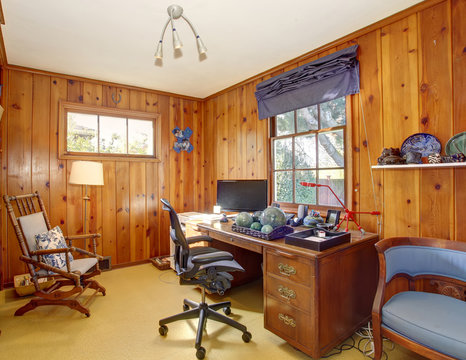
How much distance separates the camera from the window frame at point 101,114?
3227mm

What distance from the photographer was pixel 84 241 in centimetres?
331

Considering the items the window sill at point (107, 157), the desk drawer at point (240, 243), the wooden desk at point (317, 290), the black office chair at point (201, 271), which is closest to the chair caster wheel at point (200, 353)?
the black office chair at point (201, 271)

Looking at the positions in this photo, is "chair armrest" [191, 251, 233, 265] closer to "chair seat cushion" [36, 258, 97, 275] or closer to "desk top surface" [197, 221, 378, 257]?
"desk top surface" [197, 221, 378, 257]

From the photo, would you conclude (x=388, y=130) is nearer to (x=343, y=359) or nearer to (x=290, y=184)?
(x=290, y=184)

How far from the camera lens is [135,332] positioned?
6.90 feet

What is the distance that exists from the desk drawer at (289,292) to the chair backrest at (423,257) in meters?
0.50

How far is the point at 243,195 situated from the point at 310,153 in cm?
86

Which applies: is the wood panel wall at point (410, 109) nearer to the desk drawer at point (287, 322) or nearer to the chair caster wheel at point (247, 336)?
the desk drawer at point (287, 322)

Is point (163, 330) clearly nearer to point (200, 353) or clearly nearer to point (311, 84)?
point (200, 353)

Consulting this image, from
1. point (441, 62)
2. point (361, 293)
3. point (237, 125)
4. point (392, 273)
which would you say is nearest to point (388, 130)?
point (441, 62)

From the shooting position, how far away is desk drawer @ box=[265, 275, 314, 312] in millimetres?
1688

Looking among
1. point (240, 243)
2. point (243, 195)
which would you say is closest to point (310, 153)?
point (243, 195)

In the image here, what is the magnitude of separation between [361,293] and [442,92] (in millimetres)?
1554

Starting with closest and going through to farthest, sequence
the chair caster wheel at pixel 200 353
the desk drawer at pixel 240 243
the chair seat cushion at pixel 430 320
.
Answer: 1. the chair seat cushion at pixel 430 320
2. the chair caster wheel at pixel 200 353
3. the desk drawer at pixel 240 243
